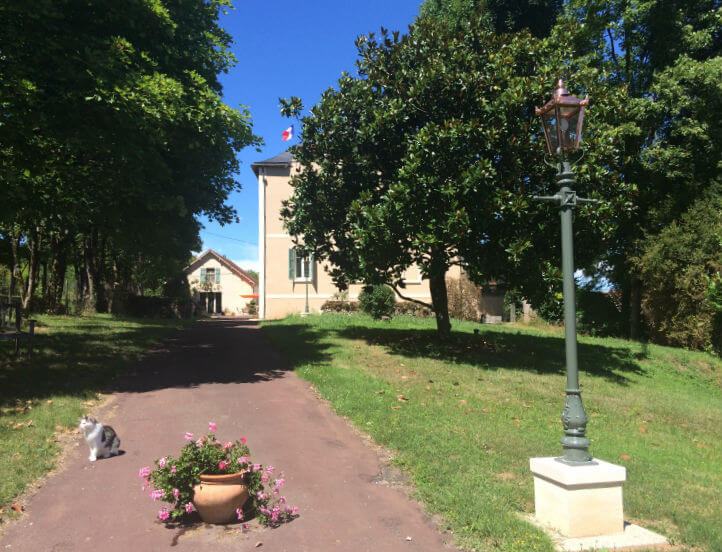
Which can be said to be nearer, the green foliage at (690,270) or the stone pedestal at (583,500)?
the stone pedestal at (583,500)

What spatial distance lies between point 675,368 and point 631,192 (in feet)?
23.7

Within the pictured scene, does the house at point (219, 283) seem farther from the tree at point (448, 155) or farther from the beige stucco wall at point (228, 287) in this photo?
the tree at point (448, 155)

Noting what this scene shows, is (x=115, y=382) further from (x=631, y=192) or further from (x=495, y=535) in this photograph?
(x=631, y=192)

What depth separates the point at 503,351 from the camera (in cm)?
1552

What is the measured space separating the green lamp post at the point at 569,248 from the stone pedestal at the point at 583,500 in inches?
8.9

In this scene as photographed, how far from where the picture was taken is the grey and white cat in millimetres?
5840

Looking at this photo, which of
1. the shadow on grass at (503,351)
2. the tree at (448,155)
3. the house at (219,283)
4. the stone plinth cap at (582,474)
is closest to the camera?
the stone plinth cap at (582,474)

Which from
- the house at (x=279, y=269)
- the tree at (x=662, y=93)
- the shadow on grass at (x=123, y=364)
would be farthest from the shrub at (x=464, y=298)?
the shadow on grass at (x=123, y=364)

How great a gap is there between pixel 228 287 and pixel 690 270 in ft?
159

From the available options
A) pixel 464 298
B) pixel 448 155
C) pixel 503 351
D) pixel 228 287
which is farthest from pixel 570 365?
pixel 228 287

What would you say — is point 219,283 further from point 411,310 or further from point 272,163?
point 411,310

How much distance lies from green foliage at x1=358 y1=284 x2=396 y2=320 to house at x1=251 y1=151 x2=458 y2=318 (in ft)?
15.0

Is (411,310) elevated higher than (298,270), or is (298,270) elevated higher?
(298,270)

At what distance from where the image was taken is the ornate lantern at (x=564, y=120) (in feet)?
17.5
